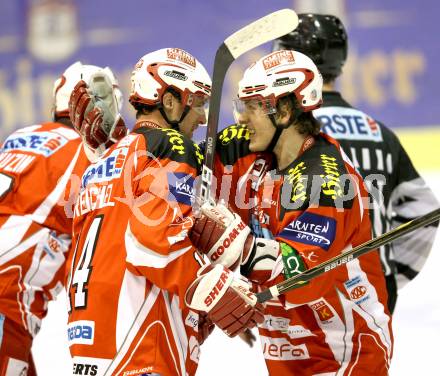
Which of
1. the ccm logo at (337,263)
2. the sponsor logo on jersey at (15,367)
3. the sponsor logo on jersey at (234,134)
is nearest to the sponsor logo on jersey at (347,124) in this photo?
the sponsor logo on jersey at (234,134)

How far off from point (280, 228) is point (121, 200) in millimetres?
542

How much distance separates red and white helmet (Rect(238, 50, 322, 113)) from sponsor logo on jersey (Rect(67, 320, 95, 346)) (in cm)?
92

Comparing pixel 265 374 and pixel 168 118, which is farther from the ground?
pixel 168 118

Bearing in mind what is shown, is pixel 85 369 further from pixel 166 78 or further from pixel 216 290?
pixel 166 78

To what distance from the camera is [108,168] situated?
9.75ft

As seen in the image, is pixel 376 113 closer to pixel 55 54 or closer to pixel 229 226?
pixel 55 54

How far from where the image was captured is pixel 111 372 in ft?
9.17

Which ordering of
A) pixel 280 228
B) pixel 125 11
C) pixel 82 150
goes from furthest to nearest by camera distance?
pixel 125 11 → pixel 82 150 → pixel 280 228

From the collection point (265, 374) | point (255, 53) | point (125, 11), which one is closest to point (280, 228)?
point (265, 374)

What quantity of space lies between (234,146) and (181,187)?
522 mm

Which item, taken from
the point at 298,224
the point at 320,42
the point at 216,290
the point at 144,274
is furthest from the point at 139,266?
the point at 320,42

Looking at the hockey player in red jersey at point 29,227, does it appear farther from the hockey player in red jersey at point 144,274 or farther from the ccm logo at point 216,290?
the ccm logo at point 216,290

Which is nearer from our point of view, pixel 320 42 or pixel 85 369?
pixel 85 369

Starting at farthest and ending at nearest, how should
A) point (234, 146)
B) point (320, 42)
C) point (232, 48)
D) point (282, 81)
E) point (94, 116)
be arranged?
point (320, 42) < point (94, 116) < point (234, 146) < point (232, 48) < point (282, 81)
